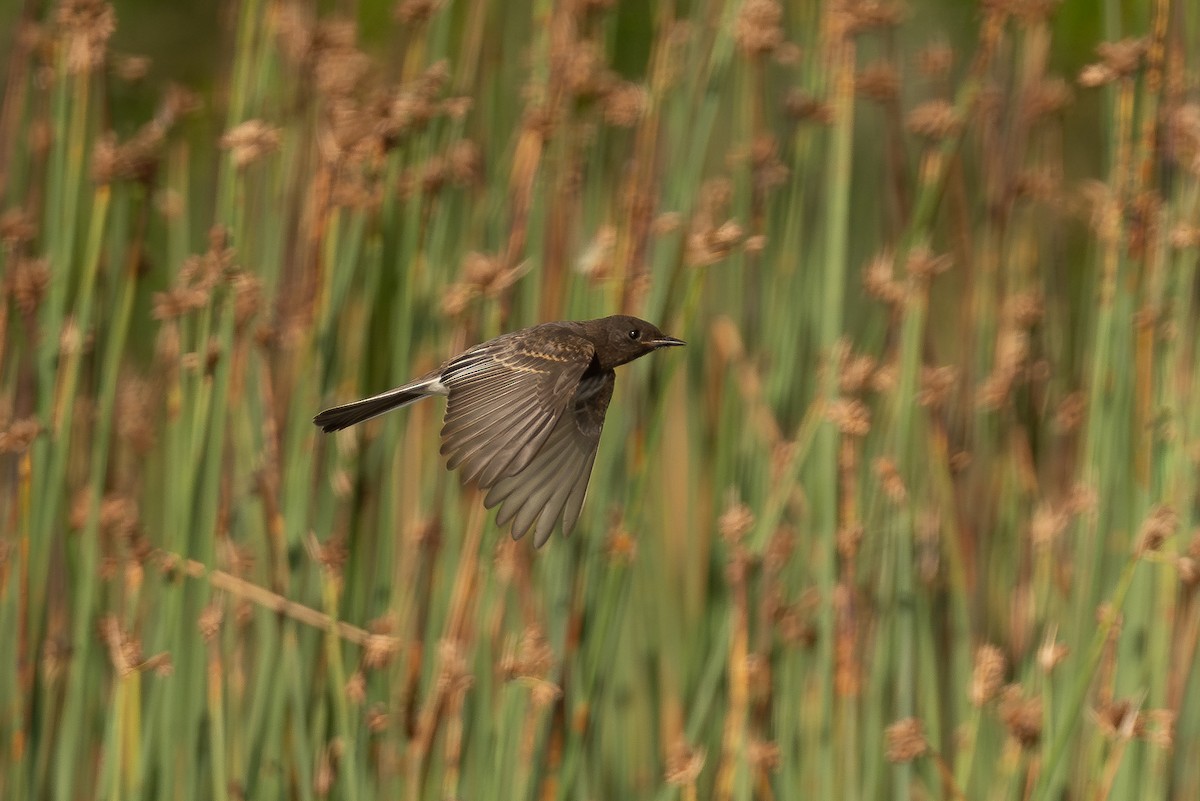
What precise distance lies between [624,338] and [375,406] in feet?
1.37

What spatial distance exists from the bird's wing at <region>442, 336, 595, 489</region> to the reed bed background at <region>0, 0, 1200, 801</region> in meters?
0.13

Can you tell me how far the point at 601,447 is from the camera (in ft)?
9.91

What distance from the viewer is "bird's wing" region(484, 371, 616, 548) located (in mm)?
2438

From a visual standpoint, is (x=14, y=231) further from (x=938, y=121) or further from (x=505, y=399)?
(x=938, y=121)

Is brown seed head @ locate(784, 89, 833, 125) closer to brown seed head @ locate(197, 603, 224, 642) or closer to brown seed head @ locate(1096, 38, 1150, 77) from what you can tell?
brown seed head @ locate(1096, 38, 1150, 77)

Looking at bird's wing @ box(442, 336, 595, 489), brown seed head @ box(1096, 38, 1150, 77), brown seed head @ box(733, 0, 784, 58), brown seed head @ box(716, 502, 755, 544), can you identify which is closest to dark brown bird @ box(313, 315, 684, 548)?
bird's wing @ box(442, 336, 595, 489)

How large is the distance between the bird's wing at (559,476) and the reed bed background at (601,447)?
12 centimetres

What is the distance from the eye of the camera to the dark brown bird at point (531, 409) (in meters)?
2.40

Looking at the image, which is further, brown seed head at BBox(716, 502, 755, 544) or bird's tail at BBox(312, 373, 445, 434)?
brown seed head at BBox(716, 502, 755, 544)

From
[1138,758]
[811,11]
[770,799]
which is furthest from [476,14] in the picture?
[1138,758]

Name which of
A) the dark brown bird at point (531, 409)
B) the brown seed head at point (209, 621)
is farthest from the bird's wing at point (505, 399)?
the brown seed head at point (209, 621)

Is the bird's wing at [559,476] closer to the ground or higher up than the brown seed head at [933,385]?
closer to the ground

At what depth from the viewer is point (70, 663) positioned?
9.94 feet

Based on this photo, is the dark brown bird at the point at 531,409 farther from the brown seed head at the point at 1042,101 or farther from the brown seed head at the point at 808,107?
the brown seed head at the point at 1042,101
